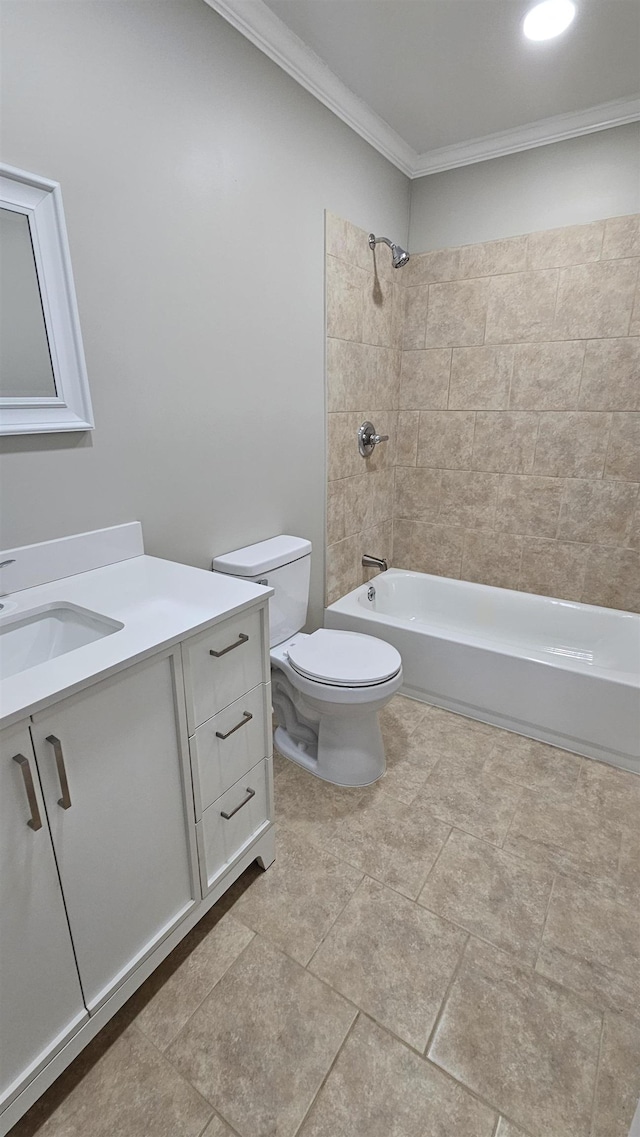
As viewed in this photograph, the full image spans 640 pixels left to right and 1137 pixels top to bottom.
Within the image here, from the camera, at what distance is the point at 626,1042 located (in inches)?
45.6

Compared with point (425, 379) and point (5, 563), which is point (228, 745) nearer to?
point (5, 563)

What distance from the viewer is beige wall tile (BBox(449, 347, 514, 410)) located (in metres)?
2.59

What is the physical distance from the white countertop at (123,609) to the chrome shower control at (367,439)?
4.57ft

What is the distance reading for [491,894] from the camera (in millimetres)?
1496

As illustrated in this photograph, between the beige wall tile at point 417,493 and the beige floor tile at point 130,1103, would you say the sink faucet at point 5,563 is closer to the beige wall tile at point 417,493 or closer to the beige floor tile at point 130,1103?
the beige floor tile at point 130,1103

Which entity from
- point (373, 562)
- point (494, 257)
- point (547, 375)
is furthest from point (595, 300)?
point (373, 562)

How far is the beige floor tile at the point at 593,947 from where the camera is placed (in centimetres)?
126

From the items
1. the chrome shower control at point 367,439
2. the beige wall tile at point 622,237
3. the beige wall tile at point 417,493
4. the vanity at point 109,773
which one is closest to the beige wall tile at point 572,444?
the beige wall tile at point 417,493

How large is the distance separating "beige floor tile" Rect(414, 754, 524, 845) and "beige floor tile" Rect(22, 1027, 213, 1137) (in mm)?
1013

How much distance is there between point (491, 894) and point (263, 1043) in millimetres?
711

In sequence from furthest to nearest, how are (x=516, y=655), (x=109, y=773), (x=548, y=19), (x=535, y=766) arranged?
1. (x=516, y=655)
2. (x=535, y=766)
3. (x=548, y=19)
4. (x=109, y=773)

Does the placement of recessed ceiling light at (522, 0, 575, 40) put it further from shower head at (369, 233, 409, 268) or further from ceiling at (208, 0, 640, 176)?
shower head at (369, 233, 409, 268)

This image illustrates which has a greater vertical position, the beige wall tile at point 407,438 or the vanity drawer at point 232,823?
the beige wall tile at point 407,438

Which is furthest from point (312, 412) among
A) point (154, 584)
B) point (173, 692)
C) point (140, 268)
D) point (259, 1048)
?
point (259, 1048)
